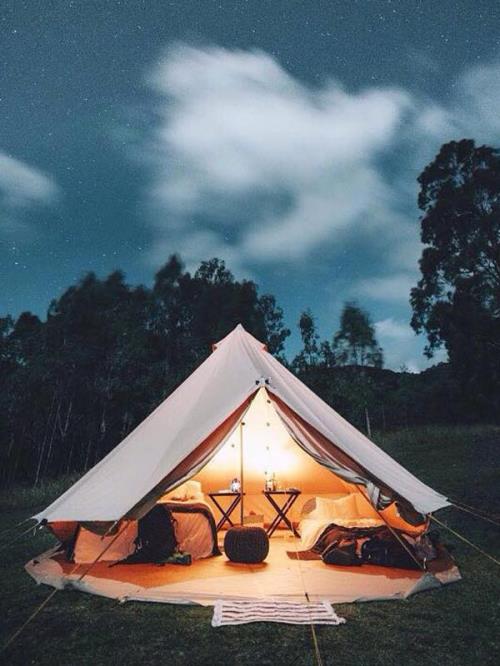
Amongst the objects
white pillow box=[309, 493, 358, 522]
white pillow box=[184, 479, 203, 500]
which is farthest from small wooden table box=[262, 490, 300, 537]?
white pillow box=[184, 479, 203, 500]

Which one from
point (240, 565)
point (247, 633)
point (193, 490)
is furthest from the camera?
point (193, 490)

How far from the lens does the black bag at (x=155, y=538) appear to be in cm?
457

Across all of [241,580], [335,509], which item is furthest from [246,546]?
[335,509]

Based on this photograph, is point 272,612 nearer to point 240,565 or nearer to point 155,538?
point 240,565

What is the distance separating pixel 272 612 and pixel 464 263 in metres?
14.5

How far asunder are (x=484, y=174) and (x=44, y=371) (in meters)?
18.5

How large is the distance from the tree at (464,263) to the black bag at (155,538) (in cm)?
1326

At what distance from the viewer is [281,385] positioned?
16.0 ft

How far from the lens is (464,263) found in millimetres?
15352

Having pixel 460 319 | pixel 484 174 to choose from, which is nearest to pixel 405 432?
pixel 460 319

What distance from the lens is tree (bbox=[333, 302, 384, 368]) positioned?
856 inches

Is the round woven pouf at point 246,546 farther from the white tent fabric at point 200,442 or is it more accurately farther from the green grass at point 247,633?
the green grass at point 247,633

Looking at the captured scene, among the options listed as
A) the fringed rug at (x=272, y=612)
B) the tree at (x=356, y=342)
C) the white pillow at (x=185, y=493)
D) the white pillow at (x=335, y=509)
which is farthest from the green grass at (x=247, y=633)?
the tree at (x=356, y=342)

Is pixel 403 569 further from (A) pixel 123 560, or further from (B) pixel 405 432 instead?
(B) pixel 405 432
